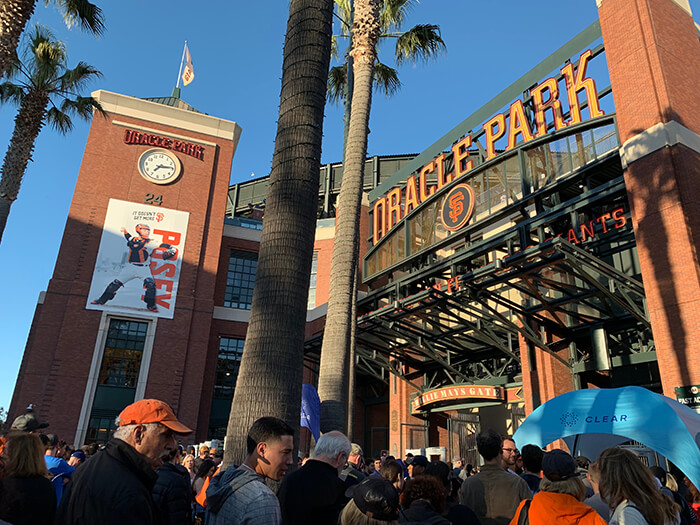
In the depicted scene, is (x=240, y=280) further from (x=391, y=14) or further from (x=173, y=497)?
(x=173, y=497)

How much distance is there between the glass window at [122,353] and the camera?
1023 inches

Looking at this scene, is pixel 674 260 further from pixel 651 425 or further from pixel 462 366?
pixel 462 366

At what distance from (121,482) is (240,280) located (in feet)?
96.2

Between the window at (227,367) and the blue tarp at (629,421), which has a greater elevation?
the window at (227,367)

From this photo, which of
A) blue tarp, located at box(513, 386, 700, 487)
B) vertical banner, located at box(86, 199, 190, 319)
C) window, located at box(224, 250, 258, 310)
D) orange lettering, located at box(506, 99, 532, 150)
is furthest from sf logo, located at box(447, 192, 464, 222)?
vertical banner, located at box(86, 199, 190, 319)

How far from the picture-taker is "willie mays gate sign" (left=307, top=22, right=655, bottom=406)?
13.8m

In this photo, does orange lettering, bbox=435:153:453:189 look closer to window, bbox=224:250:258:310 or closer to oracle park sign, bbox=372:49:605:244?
oracle park sign, bbox=372:49:605:244

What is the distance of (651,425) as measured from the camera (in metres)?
6.25

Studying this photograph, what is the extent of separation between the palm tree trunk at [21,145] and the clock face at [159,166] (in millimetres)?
12318

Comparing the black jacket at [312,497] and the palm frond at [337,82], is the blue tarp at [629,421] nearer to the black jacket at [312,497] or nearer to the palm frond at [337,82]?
the black jacket at [312,497]

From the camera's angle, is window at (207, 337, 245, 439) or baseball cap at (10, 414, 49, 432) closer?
baseball cap at (10, 414, 49, 432)

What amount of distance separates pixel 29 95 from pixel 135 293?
489 inches

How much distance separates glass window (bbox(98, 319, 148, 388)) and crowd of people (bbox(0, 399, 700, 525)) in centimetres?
2412

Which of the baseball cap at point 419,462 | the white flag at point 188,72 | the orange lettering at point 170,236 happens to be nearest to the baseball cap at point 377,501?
the baseball cap at point 419,462
